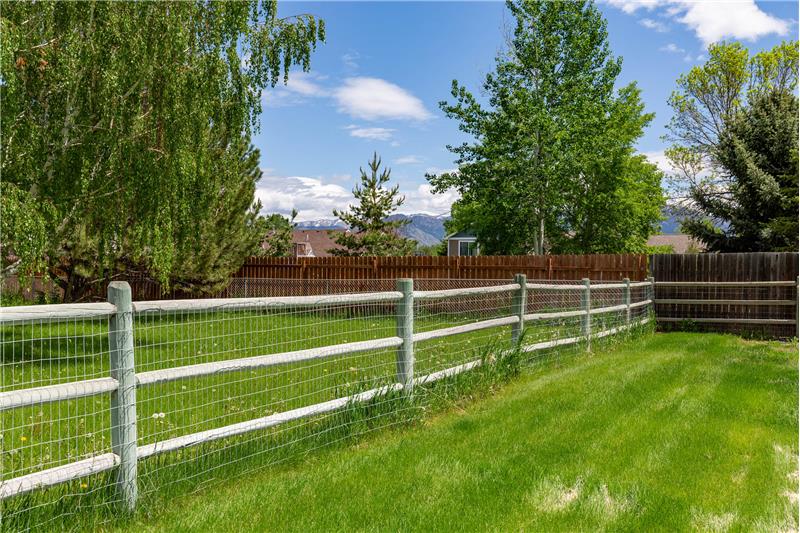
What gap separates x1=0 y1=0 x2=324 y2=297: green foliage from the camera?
9.35 meters

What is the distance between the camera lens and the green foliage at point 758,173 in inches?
770

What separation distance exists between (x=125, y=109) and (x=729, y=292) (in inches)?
501

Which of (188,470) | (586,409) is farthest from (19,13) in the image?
(586,409)

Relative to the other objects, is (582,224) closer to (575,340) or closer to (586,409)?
(575,340)

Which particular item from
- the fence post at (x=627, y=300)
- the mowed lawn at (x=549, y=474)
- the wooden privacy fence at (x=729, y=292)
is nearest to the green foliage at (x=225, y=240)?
the fence post at (x=627, y=300)

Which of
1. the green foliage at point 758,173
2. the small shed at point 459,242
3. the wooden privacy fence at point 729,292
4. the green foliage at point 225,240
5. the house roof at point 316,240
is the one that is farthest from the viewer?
the house roof at point 316,240

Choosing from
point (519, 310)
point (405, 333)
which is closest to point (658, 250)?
point (519, 310)

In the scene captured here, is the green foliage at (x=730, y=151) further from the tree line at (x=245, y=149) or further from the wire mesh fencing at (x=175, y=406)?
the wire mesh fencing at (x=175, y=406)

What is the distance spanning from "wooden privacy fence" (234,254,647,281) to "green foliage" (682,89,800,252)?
22.7ft

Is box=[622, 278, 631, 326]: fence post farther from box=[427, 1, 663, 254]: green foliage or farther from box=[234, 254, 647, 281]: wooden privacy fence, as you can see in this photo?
box=[427, 1, 663, 254]: green foliage

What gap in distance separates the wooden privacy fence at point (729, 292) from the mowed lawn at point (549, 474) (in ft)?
25.2

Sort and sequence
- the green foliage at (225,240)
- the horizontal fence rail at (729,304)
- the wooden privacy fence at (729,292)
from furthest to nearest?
the green foliage at (225,240)
the wooden privacy fence at (729,292)
the horizontal fence rail at (729,304)

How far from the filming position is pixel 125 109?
33.9 feet

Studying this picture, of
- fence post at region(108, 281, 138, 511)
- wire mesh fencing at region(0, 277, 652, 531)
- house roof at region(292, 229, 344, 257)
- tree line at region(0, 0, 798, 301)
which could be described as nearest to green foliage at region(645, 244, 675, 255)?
tree line at region(0, 0, 798, 301)
